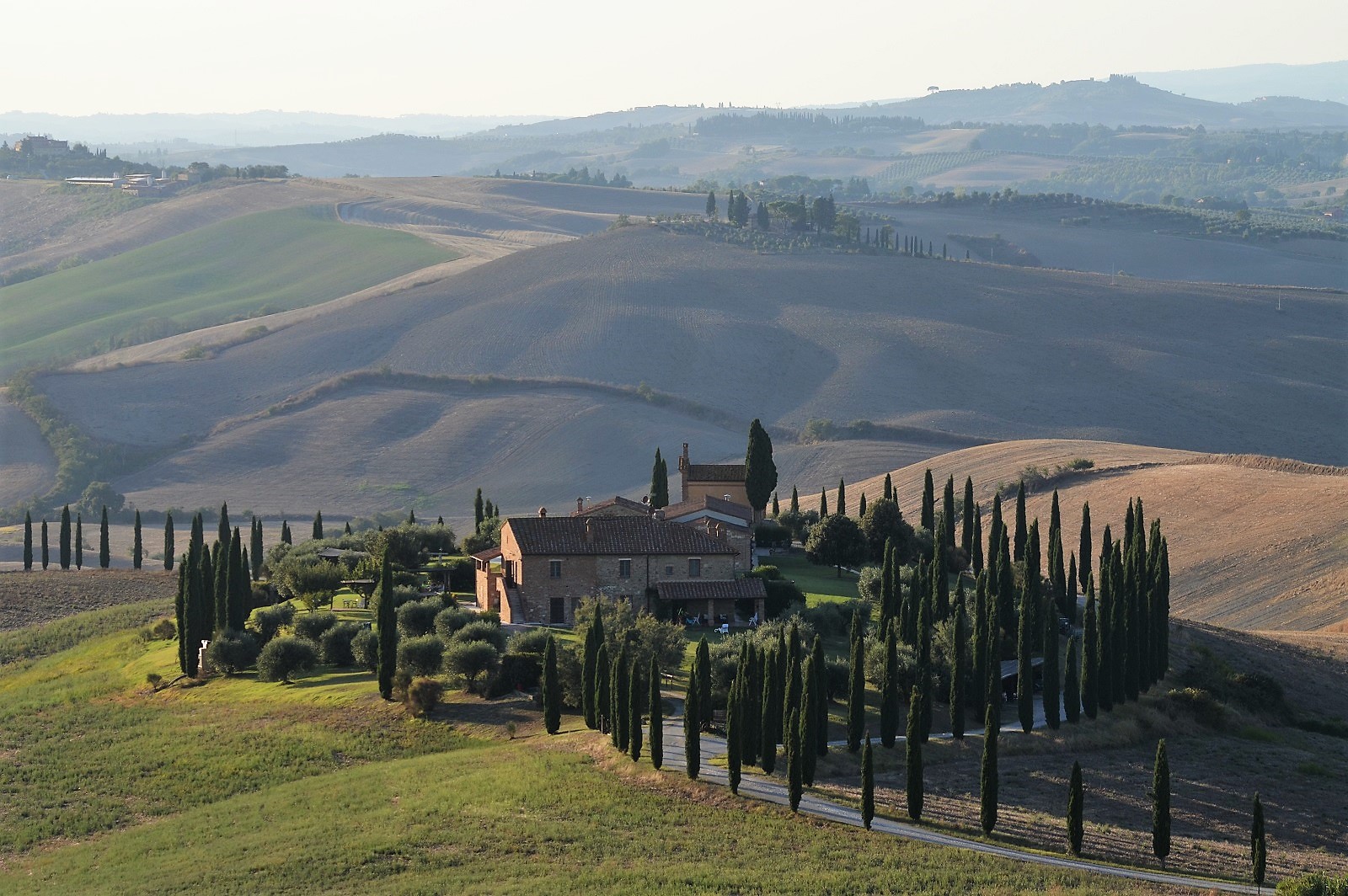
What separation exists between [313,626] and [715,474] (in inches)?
1077

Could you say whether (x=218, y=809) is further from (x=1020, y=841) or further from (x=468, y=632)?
(x=1020, y=841)

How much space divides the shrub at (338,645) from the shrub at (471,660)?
21.7 feet

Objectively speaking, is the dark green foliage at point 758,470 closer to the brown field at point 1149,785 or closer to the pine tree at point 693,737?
the brown field at point 1149,785

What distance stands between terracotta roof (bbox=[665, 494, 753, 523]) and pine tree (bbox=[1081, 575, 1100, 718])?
2177 centimetres

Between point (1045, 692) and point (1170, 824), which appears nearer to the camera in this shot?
point (1170, 824)

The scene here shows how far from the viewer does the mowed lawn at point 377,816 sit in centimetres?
4069

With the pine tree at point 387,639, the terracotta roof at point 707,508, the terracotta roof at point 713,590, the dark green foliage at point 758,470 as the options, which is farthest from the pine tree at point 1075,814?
the dark green foliage at point 758,470

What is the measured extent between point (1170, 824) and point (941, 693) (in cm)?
1146

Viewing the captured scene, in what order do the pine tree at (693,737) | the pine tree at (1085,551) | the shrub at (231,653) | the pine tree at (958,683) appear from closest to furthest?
1. the pine tree at (693,737)
2. the pine tree at (958,683)
3. the shrub at (231,653)
4. the pine tree at (1085,551)

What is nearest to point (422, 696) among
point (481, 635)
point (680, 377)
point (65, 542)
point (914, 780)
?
point (481, 635)

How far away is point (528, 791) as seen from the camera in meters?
46.0

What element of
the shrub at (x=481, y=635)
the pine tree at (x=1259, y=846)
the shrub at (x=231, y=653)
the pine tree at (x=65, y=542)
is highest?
the pine tree at (x=1259, y=846)

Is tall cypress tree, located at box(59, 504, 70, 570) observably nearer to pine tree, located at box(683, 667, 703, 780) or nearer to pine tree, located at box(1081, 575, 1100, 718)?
pine tree, located at box(683, 667, 703, 780)

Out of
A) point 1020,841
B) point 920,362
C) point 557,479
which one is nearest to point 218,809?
point 1020,841
